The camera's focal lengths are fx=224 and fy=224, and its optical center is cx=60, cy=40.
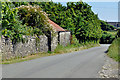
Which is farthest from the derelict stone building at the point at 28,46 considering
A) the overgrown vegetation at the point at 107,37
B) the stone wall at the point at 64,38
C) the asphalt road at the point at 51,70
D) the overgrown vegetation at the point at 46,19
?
the overgrown vegetation at the point at 107,37

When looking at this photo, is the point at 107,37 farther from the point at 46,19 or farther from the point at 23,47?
the point at 23,47

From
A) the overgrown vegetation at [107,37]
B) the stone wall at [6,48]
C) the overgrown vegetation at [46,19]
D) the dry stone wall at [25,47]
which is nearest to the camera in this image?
the stone wall at [6,48]

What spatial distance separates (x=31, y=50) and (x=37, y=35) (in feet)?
9.46

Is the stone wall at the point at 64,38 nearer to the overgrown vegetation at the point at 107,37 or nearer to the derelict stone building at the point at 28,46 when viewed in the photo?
the derelict stone building at the point at 28,46

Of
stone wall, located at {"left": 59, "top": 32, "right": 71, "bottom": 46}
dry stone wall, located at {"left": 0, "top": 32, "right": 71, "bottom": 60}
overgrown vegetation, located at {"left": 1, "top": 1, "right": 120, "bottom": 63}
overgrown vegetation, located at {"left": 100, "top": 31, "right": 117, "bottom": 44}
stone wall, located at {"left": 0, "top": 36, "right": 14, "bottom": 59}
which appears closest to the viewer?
stone wall, located at {"left": 0, "top": 36, "right": 14, "bottom": 59}

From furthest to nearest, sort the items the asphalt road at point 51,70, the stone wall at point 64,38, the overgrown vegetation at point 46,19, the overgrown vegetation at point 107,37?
1. the overgrown vegetation at point 107,37
2. the stone wall at point 64,38
3. the overgrown vegetation at point 46,19
4. the asphalt road at point 51,70

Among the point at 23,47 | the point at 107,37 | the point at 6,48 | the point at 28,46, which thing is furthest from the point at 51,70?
the point at 107,37

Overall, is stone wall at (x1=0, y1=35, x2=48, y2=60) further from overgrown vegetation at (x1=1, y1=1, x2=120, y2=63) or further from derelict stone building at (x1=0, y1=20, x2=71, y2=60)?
overgrown vegetation at (x1=1, y1=1, x2=120, y2=63)

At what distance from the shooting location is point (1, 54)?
612 inches

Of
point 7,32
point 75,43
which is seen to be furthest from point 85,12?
point 7,32

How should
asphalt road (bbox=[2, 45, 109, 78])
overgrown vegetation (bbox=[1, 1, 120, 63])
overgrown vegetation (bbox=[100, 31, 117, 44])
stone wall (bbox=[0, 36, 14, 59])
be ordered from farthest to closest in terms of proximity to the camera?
overgrown vegetation (bbox=[100, 31, 117, 44]), overgrown vegetation (bbox=[1, 1, 120, 63]), stone wall (bbox=[0, 36, 14, 59]), asphalt road (bbox=[2, 45, 109, 78])

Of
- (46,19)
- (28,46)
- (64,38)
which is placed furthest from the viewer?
(64,38)

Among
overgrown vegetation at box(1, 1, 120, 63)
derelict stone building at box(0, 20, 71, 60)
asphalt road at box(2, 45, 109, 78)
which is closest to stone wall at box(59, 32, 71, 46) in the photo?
derelict stone building at box(0, 20, 71, 60)

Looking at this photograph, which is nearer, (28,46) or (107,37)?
(28,46)
